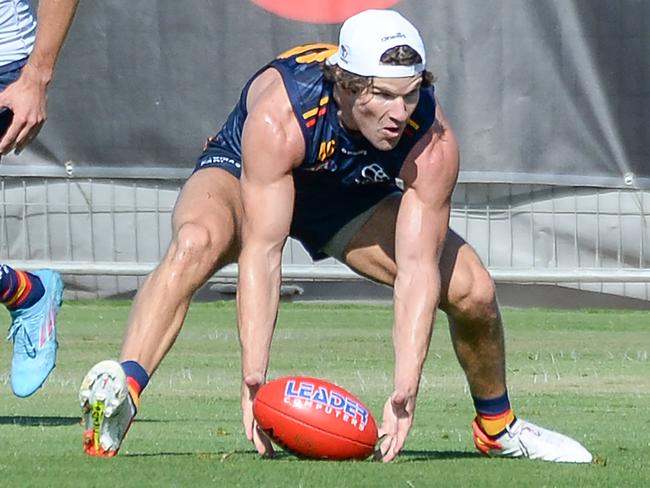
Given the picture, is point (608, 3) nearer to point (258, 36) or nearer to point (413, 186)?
point (258, 36)

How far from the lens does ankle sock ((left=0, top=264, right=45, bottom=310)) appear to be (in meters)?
7.18

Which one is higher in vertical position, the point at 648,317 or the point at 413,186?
the point at 413,186

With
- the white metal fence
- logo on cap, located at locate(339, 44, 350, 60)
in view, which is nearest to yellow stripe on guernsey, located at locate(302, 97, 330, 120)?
logo on cap, located at locate(339, 44, 350, 60)

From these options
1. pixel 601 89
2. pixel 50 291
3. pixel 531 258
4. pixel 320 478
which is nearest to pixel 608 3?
pixel 601 89

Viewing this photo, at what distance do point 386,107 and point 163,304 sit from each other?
957mm

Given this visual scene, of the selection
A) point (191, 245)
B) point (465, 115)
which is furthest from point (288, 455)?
point (465, 115)

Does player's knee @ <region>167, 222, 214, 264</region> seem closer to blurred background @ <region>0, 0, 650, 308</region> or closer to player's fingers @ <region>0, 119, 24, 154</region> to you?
player's fingers @ <region>0, 119, 24, 154</region>

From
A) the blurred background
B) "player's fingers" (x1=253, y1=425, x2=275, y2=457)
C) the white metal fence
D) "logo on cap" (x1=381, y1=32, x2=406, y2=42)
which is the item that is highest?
"logo on cap" (x1=381, y1=32, x2=406, y2=42)

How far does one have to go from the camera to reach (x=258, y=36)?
11.8 metres

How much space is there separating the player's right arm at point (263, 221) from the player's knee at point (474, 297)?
688mm

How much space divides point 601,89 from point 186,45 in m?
2.80

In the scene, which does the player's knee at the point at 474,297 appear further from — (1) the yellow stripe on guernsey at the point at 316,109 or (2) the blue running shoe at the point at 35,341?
(2) the blue running shoe at the point at 35,341

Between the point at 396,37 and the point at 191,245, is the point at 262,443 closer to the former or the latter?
the point at 191,245

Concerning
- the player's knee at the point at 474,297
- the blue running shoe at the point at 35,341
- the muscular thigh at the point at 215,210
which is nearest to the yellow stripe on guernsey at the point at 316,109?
the muscular thigh at the point at 215,210
